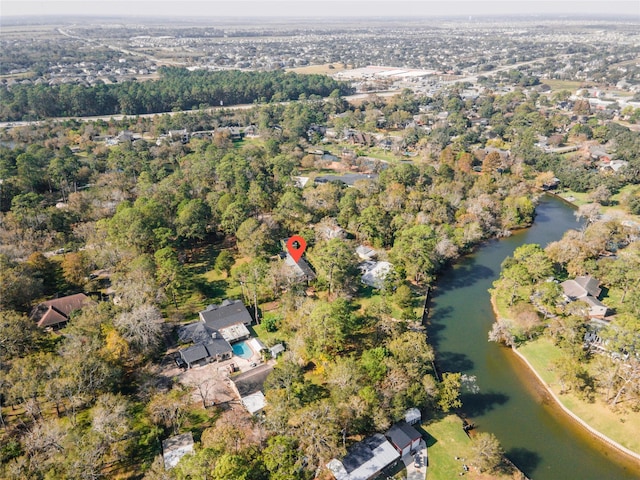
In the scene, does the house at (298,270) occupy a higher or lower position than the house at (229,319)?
higher

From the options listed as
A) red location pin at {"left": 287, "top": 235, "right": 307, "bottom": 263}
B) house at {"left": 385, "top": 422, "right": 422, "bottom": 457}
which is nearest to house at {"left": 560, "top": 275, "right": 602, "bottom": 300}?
house at {"left": 385, "top": 422, "right": 422, "bottom": 457}

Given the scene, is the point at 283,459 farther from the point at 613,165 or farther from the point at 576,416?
the point at 613,165

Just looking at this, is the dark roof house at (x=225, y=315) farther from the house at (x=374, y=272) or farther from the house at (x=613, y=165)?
the house at (x=613, y=165)

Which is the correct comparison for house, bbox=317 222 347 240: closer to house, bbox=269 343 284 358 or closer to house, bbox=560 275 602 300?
house, bbox=269 343 284 358

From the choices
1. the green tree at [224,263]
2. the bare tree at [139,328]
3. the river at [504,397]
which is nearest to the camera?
the river at [504,397]

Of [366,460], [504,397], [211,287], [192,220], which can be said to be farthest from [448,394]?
[192,220]

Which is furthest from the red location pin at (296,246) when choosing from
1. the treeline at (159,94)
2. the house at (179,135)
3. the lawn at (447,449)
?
the treeline at (159,94)

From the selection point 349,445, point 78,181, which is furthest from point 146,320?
point 78,181

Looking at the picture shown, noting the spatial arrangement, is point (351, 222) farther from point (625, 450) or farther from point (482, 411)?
point (625, 450)
